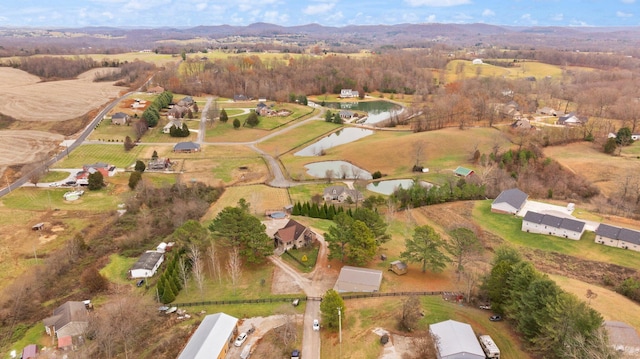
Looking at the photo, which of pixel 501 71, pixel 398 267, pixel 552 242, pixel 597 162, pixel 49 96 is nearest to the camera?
pixel 398 267

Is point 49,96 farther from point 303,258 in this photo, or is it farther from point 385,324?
point 385,324

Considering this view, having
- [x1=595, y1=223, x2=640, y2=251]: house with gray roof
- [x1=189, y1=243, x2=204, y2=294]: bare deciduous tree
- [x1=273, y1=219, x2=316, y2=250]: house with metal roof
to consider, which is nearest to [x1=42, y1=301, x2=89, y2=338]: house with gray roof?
[x1=189, y1=243, x2=204, y2=294]: bare deciduous tree

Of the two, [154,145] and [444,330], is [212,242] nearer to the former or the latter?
[444,330]

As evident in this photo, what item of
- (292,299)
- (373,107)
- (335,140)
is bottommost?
(335,140)

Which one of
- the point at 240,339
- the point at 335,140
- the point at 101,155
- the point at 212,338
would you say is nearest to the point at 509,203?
the point at 240,339

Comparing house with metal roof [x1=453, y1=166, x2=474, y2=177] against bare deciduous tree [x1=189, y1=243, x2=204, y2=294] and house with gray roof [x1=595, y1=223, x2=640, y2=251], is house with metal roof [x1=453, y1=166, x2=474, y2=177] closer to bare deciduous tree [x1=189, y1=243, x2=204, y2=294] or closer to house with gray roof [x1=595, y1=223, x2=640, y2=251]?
house with gray roof [x1=595, y1=223, x2=640, y2=251]

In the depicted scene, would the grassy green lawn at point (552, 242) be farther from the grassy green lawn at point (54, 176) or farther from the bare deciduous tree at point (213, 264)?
the grassy green lawn at point (54, 176)

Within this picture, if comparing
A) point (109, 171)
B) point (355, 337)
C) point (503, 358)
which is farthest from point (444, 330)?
point (109, 171)
